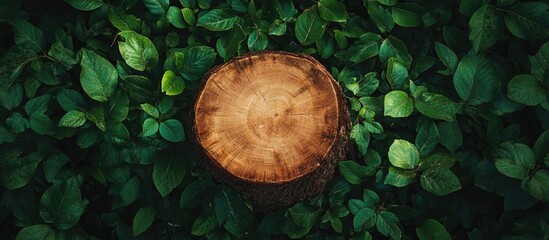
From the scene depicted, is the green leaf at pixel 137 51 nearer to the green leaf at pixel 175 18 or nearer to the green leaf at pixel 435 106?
the green leaf at pixel 175 18

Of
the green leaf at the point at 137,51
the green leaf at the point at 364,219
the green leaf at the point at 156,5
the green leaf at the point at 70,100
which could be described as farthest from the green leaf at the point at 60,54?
the green leaf at the point at 364,219

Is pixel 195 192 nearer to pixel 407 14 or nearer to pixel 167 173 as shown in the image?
pixel 167 173

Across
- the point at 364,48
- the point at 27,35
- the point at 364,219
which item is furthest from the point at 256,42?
the point at 27,35

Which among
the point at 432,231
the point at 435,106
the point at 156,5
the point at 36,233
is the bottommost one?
the point at 432,231

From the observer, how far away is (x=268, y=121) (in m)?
1.97

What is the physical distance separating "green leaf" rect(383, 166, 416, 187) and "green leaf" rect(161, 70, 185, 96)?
0.79 m

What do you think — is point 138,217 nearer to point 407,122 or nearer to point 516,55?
point 407,122

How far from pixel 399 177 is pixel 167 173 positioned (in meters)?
0.82

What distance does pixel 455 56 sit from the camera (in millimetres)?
2277

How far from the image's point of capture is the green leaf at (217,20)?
7.54ft

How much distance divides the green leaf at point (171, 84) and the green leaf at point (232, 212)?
0.38 m

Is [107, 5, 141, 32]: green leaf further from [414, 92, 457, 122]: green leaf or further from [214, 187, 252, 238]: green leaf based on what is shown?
[414, 92, 457, 122]: green leaf

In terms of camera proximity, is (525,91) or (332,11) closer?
(525,91)

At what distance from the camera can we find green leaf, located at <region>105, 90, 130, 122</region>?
2166 mm
